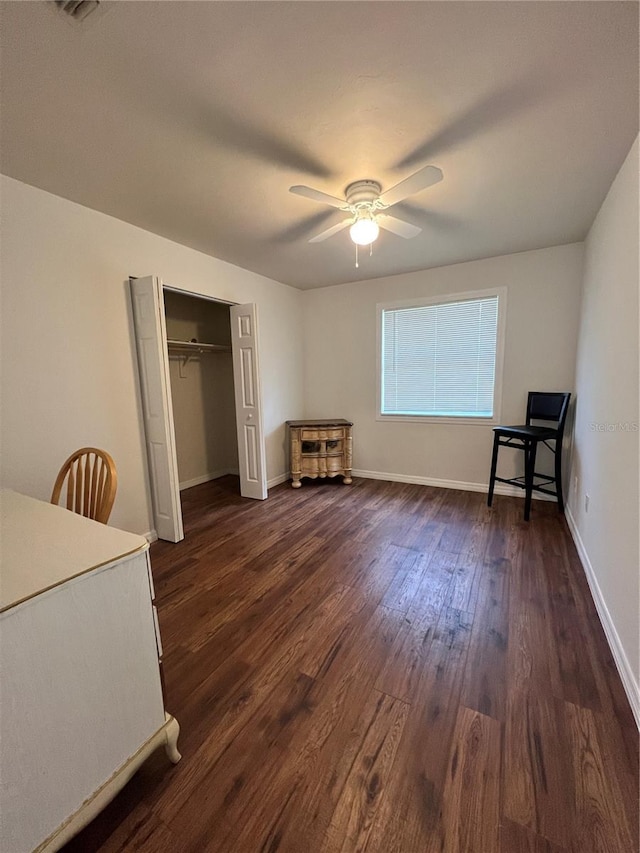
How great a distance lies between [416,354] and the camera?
3861mm

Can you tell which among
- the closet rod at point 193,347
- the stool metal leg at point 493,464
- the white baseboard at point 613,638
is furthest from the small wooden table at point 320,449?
the white baseboard at point 613,638

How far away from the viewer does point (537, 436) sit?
2801 mm

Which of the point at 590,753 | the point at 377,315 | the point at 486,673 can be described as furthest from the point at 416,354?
the point at 590,753

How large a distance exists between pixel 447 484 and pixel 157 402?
10.2ft

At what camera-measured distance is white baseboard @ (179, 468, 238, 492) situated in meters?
4.05

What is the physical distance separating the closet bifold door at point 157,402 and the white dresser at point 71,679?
1499 mm

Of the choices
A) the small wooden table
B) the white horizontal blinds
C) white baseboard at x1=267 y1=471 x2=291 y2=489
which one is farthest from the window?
white baseboard at x1=267 y1=471 x2=291 y2=489

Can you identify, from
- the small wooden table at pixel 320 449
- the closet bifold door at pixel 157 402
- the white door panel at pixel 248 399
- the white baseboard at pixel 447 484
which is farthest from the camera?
the small wooden table at pixel 320 449

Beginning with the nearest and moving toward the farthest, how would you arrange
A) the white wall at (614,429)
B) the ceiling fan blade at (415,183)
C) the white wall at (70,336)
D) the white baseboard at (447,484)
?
1. the white wall at (614,429)
2. the ceiling fan blade at (415,183)
3. the white wall at (70,336)
4. the white baseboard at (447,484)

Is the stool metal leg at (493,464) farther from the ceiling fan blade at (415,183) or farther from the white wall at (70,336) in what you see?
the white wall at (70,336)

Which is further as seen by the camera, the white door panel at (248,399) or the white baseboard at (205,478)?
the white baseboard at (205,478)

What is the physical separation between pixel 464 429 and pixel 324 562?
7.38 feet

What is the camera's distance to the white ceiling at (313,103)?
3.59ft

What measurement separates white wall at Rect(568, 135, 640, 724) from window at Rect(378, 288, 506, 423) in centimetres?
98
